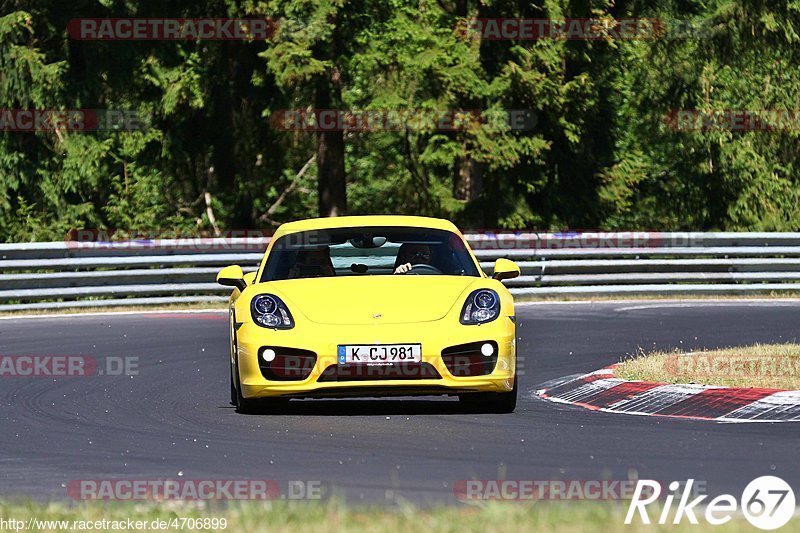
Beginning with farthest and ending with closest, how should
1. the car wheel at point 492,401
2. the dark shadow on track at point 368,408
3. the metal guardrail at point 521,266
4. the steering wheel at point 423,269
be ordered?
the metal guardrail at point 521,266 → the steering wheel at point 423,269 → the dark shadow on track at point 368,408 → the car wheel at point 492,401

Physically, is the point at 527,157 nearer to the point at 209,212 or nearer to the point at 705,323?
the point at 209,212

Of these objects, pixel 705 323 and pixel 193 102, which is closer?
pixel 705 323

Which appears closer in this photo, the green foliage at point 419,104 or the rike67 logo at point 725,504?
the rike67 logo at point 725,504

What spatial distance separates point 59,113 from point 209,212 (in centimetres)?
791

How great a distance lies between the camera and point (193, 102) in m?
34.0

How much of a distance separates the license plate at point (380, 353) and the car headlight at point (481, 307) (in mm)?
420

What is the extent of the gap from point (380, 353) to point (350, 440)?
2.84ft

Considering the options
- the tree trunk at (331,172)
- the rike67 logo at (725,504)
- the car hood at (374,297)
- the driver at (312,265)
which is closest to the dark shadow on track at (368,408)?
the car hood at (374,297)

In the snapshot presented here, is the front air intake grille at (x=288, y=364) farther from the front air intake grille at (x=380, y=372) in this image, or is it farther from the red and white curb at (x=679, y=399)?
the red and white curb at (x=679, y=399)

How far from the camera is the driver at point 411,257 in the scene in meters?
11.8

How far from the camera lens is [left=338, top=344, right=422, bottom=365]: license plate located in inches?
408

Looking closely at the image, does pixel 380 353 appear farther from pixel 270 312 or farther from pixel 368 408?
pixel 368 408

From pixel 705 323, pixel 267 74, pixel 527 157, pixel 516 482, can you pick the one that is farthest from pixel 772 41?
pixel 516 482

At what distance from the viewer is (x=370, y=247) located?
38.9 ft
